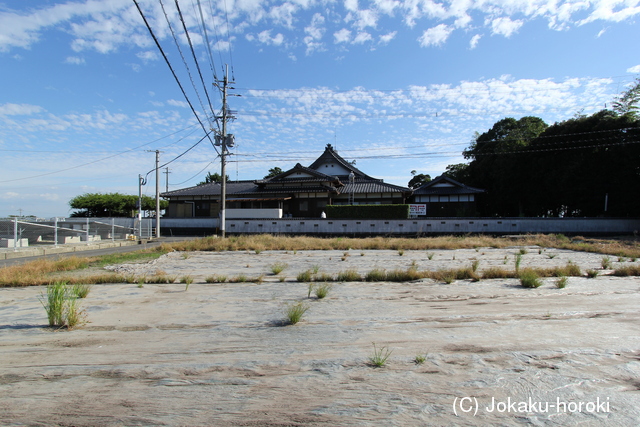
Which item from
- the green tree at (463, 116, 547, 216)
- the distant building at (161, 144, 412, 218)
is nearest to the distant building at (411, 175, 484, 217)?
the distant building at (161, 144, 412, 218)

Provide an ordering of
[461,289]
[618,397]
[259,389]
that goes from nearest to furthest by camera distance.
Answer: [618,397] < [259,389] < [461,289]

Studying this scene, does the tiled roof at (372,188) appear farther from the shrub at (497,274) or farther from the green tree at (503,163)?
the shrub at (497,274)

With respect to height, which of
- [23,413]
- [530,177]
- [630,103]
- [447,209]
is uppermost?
[630,103]

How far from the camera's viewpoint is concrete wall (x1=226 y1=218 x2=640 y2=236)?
2492cm

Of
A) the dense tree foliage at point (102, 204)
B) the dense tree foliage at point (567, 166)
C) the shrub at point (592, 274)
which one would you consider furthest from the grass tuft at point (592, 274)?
the dense tree foliage at point (102, 204)

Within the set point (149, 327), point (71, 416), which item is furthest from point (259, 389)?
point (149, 327)

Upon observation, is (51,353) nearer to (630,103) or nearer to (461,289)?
(461,289)

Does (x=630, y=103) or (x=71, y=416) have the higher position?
(x=630, y=103)

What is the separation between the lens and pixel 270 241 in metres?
19.9

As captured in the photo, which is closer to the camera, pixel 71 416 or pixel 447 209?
pixel 71 416

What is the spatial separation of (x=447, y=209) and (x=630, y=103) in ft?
52.8

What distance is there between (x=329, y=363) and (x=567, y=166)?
32.5 m

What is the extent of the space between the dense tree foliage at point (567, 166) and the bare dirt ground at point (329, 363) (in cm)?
2586

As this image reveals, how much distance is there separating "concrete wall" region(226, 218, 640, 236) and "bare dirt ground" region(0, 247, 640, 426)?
64.1ft
